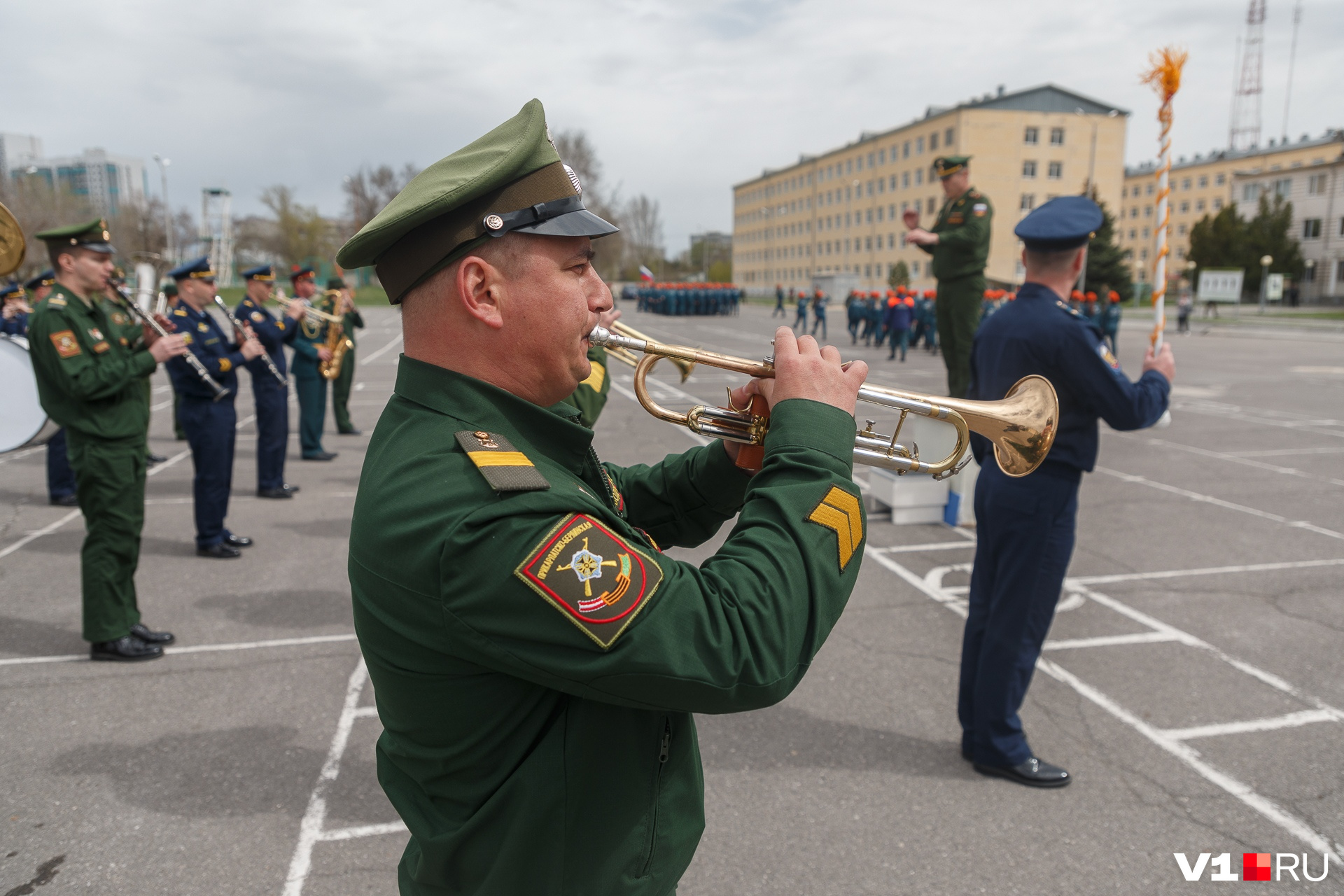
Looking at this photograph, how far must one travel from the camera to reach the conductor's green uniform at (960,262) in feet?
22.7

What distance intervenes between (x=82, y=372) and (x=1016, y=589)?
507cm

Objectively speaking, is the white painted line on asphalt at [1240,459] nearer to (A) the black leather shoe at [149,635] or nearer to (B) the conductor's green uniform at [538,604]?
(B) the conductor's green uniform at [538,604]

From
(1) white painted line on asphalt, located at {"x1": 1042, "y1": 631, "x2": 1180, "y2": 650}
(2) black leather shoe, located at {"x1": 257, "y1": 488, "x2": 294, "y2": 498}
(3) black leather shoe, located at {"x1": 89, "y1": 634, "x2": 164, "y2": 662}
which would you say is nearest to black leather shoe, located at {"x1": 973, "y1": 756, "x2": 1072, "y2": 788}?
(1) white painted line on asphalt, located at {"x1": 1042, "y1": 631, "x2": 1180, "y2": 650}

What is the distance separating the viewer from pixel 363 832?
3.08 m

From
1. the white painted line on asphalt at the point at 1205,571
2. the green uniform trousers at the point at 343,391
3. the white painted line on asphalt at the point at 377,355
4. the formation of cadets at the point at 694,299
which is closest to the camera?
the white painted line on asphalt at the point at 1205,571

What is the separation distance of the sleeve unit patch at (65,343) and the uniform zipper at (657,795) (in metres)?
4.77

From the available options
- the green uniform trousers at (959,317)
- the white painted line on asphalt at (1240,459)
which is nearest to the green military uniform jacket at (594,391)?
the green uniform trousers at (959,317)

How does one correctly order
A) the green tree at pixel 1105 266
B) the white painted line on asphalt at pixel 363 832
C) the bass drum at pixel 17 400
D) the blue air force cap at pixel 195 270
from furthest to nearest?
the green tree at pixel 1105 266 < the bass drum at pixel 17 400 < the blue air force cap at pixel 195 270 < the white painted line on asphalt at pixel 363 832

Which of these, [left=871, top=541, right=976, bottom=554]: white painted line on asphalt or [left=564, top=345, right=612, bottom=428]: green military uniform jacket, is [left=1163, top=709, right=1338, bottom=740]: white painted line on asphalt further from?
Result: [left=564, top=345, right=612, bottom=428]: green military uniform jacket

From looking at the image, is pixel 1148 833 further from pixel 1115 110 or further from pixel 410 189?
pixel 1115 110

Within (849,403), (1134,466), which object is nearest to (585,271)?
(849,403)

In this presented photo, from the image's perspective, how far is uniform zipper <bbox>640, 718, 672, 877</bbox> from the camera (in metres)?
1.42

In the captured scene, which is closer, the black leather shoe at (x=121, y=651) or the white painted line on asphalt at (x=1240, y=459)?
the black leather shoe at (x=121, y=651)

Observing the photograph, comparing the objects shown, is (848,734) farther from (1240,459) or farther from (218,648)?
(1240,459)
